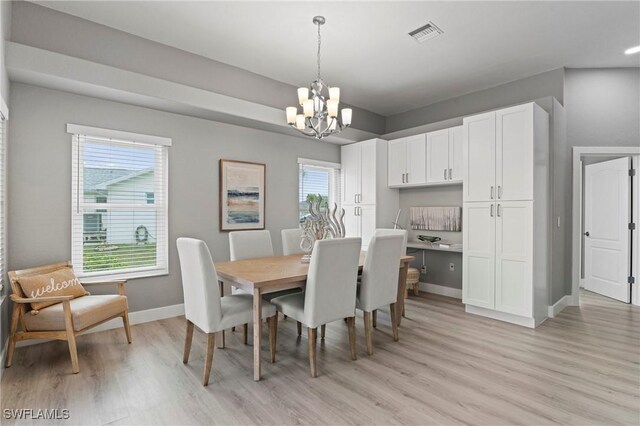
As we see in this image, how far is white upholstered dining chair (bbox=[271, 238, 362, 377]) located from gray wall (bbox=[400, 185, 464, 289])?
2.73m

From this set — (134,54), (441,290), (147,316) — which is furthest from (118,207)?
(441,290)

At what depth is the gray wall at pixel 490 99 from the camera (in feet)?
13.4

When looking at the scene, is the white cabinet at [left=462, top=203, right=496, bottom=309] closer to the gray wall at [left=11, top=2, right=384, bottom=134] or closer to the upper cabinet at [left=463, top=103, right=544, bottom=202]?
the upper cabinet at [left=463, top=103, right=544, bottom=202]

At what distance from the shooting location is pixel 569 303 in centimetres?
435

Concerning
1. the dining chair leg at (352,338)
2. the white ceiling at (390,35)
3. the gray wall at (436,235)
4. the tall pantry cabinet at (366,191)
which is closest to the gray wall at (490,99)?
the white ceiling at (390,35)

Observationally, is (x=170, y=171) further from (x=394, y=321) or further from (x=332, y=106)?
(x=394, y=321)

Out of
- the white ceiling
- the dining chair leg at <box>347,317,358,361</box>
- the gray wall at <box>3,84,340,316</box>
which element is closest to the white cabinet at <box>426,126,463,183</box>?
the white ceiling

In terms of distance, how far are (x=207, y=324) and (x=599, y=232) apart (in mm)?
5678

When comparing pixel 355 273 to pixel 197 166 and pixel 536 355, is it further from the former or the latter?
pixel 197 166

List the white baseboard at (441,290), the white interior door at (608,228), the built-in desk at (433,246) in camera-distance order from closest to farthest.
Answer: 1. the built-in desk at (433,246)
2. the white interior door at (608,228)
3. the white baseboard at (441,290)

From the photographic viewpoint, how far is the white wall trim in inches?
126

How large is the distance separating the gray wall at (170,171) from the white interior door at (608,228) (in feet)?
14.2

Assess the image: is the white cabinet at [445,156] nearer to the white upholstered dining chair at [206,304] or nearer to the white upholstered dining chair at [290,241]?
the white upholstered dining chair at [290,241]

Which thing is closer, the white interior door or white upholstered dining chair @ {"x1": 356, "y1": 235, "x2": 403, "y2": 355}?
white upholstered dining chair @ {"x1": 356, "y1": 235, "x2": 403, "y2": 355}
